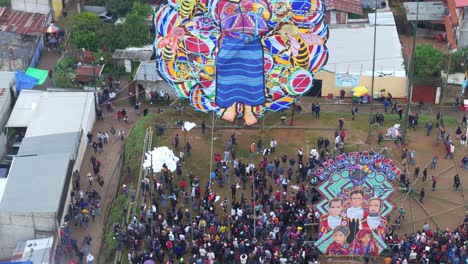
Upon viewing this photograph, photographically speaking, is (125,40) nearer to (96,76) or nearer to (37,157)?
(96,76)

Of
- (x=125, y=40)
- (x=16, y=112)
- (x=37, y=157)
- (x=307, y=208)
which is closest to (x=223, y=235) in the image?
(x=307, y=208)

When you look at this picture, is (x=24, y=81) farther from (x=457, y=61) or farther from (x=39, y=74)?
(x=457, y=61)

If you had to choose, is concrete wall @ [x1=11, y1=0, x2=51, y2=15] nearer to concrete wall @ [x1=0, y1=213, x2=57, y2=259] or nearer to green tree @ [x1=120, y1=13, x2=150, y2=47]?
green tree @ [x1=120, y1=13, x2=150, y2=47]

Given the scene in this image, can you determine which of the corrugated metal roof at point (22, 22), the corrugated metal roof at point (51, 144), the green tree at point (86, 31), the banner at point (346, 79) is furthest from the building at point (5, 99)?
the banner at point (346, 79)

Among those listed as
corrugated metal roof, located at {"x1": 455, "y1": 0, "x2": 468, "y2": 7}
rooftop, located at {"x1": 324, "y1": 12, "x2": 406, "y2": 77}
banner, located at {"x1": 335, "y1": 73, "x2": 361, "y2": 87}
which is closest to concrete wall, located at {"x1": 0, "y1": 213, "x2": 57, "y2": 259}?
banner, located at {"x1": 335, "y1": 73, "x2": 361, "y2": 87}

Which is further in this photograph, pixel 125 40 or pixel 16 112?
pixel 125 40

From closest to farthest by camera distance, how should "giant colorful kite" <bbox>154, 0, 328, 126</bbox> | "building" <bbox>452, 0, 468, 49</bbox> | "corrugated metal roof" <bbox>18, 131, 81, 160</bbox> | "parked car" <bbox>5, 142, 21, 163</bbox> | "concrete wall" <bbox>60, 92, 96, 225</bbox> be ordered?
"giant colorful kite" <bbox>154, 0, 328, 126</bbox> < "corrugated metal roof" <bbox>18, 131, 81, 160</bbox> < "concrete wall" <bbox>60, 92, 96, 225</bbox> < "parked car" <bbox>5, 142, 21, 163</bbox> < "building" <bbox>452, 0, 468, 49</bbox>

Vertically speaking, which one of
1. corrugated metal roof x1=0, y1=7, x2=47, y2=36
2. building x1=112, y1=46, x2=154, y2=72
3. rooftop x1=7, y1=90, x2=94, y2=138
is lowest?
rooftop x1=7, y1=90, x2=94, y2=138

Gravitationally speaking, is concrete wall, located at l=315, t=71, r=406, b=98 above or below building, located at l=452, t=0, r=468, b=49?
below
